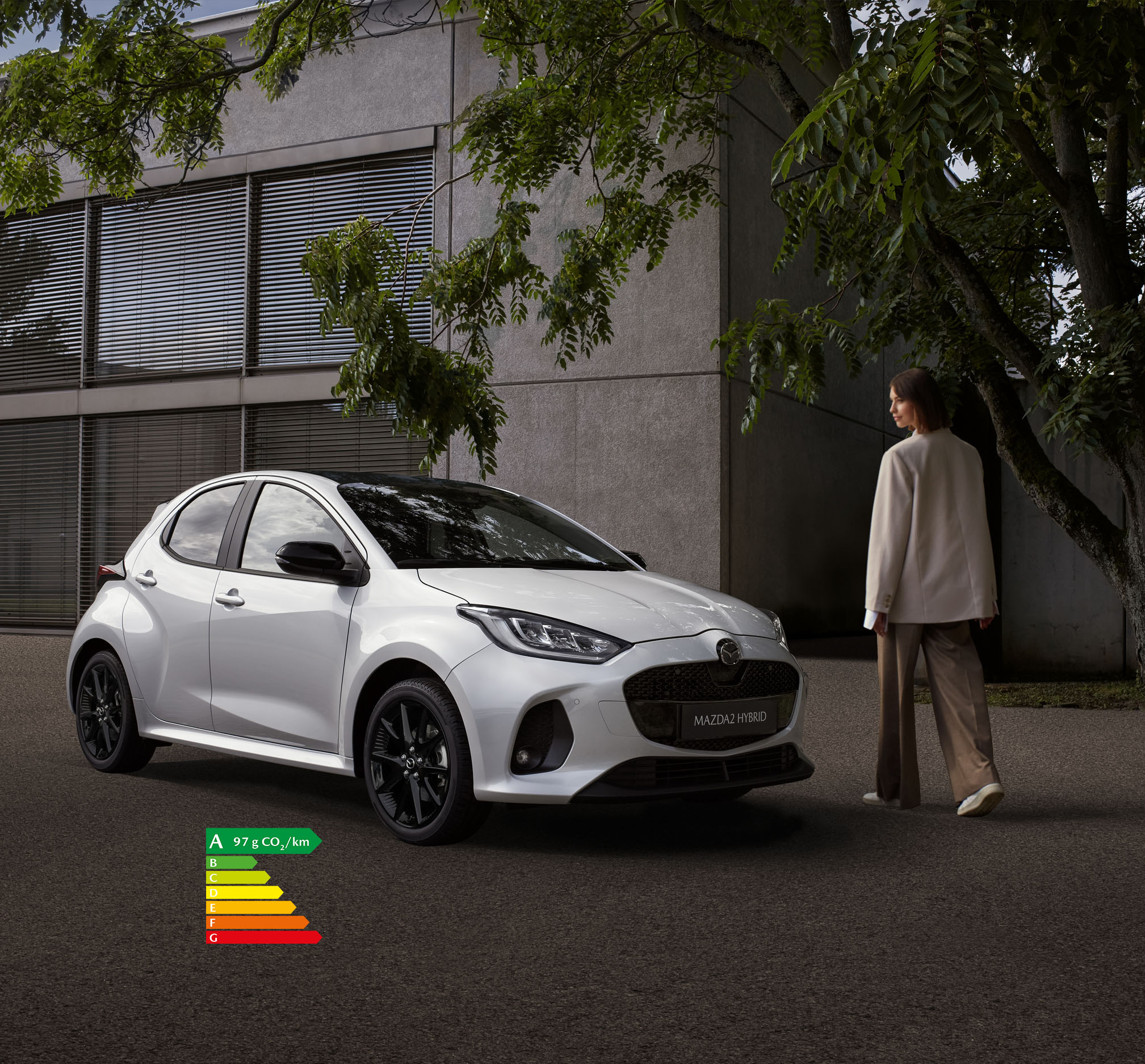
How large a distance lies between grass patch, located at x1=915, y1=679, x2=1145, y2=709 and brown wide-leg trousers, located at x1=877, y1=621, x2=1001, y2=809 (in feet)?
15.1

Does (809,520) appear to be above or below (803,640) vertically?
above

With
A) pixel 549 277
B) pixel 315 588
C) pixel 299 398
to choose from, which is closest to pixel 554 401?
pixel 549 277

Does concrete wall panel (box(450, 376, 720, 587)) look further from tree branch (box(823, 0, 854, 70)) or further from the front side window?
the front side window

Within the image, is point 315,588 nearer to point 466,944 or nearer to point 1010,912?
point 466,944

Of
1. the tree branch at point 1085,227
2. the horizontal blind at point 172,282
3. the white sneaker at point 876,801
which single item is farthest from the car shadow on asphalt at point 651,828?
the horizontal blind at point 172,282

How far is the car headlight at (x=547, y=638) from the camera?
488cm

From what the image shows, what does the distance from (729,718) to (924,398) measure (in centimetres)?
189

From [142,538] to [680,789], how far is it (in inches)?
141

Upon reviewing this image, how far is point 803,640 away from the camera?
1761 centimetres

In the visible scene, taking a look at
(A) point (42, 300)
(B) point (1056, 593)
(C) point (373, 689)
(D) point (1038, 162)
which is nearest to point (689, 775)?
(C) point (373, 689)

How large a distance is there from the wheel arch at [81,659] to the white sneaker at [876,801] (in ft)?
13.0

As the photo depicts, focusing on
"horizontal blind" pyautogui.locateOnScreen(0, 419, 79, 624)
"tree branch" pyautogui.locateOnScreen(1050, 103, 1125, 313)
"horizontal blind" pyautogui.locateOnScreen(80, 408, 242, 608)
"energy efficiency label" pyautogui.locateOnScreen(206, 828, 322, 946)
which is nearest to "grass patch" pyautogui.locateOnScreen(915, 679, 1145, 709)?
"tree branch" pyautogui.locateOnScreen(1050, 103, 1125, 313)

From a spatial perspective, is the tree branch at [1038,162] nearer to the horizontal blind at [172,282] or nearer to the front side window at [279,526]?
the front side window at [279,526]

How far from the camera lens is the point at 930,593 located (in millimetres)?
5848
